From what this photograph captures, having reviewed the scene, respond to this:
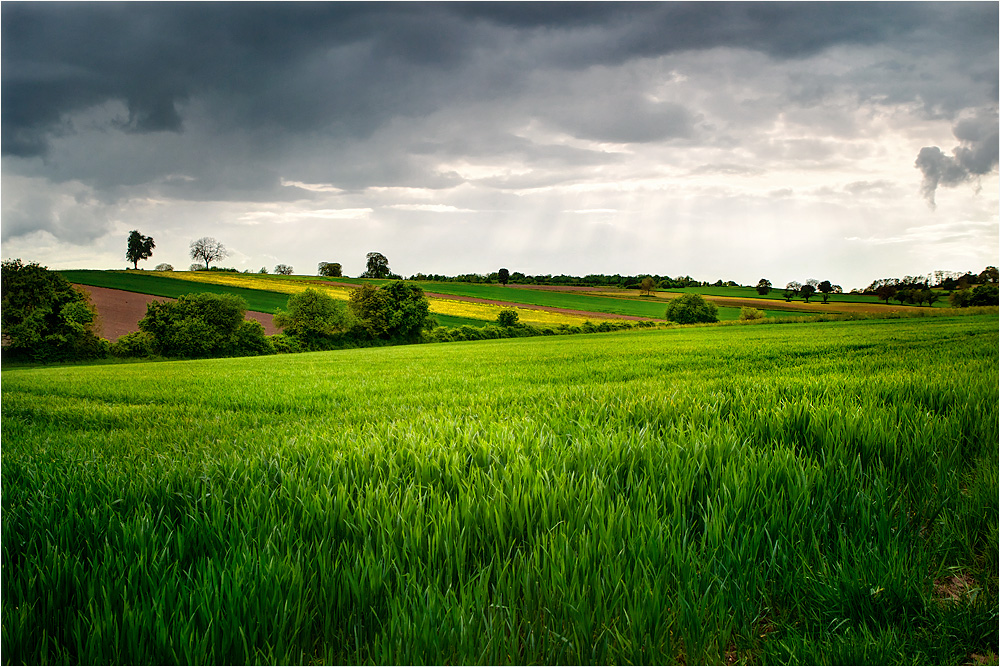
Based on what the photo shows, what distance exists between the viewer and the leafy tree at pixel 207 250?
19594mm

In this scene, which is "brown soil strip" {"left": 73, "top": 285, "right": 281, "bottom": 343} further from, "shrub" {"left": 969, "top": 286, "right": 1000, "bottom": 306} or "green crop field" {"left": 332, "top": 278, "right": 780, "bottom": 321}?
"shrub" {"left": 969, "top": 286, "right": 1000, "bottom": 306}

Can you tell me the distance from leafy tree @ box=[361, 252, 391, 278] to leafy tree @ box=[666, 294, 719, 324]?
23919 mm

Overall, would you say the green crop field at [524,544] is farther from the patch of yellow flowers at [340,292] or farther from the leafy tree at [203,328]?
the patch of yellow flowers at [340,292]

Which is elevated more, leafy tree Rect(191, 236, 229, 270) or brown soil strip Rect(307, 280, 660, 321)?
leafy tree Rect(191, 236, 229, 270)

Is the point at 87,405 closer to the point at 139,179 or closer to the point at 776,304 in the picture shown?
the point at 139,179

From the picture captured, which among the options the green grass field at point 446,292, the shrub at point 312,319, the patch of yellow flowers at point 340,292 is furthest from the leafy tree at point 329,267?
the shrub at point 312,319

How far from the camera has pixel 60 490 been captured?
2668 millimetres

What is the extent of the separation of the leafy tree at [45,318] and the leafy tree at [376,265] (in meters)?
17.6

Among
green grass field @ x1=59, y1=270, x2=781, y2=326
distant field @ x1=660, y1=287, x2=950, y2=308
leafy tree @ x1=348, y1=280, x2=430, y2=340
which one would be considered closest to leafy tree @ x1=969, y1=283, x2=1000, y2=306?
distant field @ x1=660, y1=287, x2=950, y2=308

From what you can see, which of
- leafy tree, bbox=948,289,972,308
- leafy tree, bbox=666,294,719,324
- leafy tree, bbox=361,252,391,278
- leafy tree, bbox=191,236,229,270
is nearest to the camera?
leafy tree, bbox=948,289,972,308

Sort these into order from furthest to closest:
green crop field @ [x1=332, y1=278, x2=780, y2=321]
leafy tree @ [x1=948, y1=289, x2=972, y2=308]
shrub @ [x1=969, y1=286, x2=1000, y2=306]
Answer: green crop field @ [x1=332, y1=278, x2=780, y2=321], leafy tree @ [x1=948, y1=289, x2=972, y2=308], shrub @ [x1=969, y1=286, x2=1000, y2=306]

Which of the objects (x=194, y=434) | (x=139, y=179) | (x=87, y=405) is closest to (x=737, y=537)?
(x=194, y=434)

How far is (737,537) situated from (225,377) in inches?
419

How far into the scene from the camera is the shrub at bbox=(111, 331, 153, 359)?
19.3 m
